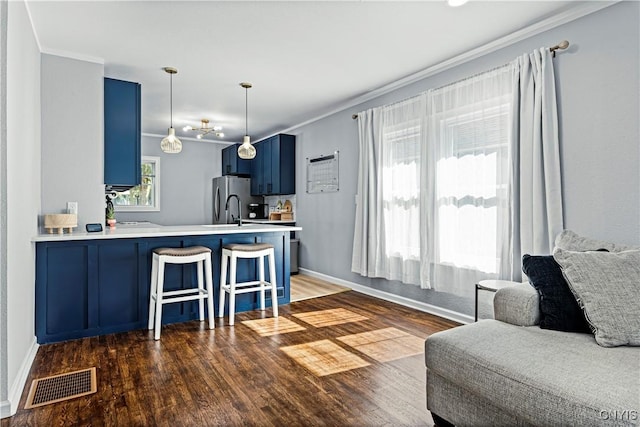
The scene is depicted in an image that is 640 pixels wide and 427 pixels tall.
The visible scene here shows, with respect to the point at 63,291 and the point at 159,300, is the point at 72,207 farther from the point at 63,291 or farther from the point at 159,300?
the point at 159,300

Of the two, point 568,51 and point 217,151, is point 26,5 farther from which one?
point 217,151

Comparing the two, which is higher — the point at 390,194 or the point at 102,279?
the point at 390,194

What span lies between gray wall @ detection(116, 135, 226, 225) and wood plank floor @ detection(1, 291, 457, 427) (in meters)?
4.30

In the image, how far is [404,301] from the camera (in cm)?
428

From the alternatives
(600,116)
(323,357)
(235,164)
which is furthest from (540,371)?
(235,164)

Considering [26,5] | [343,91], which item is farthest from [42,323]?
[343,91]

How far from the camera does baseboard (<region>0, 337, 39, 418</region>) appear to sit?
6.50 feet

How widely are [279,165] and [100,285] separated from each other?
12.0 ft

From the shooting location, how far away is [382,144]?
175 inches

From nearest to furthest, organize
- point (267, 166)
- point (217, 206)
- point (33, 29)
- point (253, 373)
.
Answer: point (253, 373), point (33, 29), point (267, 166), point (217, 206)

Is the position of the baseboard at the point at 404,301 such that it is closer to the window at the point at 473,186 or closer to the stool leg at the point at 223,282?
the window at the point at 473,186

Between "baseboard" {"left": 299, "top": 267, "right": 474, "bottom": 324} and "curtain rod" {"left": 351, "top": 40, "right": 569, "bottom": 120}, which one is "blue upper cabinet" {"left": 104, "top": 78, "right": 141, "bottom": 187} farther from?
"curtain rod" {"left": 351, "top": 40, "right": 569, "bottom": 120}

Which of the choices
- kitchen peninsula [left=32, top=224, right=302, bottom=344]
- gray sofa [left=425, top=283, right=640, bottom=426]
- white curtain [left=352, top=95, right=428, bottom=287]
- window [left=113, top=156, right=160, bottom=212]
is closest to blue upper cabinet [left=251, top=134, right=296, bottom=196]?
white curtain [left=352, top=95, right=428, bottom=287]

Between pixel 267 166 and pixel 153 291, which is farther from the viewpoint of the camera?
pixel 267 166
